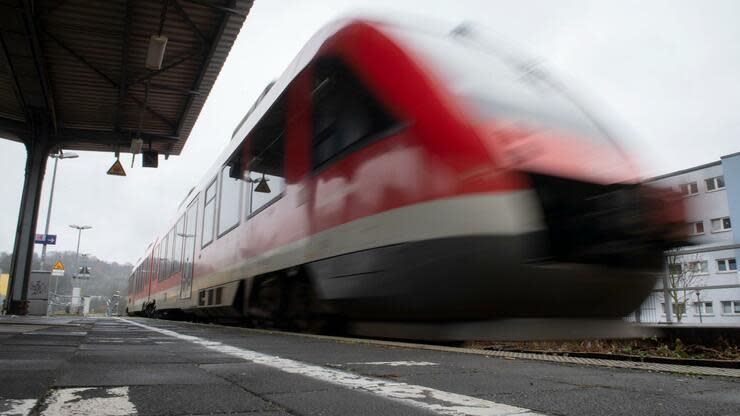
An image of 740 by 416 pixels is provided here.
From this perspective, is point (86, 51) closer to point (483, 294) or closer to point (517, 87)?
point (517, 87)

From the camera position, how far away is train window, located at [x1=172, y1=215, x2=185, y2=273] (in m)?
13.4

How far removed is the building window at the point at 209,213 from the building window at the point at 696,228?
24.9 feet

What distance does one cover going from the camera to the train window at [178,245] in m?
13.4

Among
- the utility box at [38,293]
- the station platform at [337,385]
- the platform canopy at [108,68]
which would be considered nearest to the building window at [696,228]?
the station platform at [337,385]

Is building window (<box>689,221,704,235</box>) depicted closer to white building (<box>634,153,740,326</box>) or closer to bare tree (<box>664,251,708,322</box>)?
white building (<box>634,153,740,326</box>)

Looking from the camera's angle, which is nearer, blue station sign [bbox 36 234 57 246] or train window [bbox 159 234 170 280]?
train window [bbox 159 234 170 280]

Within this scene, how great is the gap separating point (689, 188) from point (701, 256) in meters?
2.89

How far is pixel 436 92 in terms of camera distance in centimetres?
433

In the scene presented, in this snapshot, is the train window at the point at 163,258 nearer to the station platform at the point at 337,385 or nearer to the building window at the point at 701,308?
the station platform at the point at 337,385

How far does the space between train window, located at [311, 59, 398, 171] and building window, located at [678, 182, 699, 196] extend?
99.4 inches

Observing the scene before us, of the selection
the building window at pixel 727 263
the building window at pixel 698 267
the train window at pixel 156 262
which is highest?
the train window at pixel 156 262

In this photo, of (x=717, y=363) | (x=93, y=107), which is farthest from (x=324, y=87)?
(x=93, y=107)

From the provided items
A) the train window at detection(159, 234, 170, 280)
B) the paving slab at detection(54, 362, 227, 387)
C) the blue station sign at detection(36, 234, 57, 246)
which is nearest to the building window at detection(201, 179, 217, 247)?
the train window at detection(159, 234, 170, 280)

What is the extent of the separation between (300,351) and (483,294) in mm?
1373
